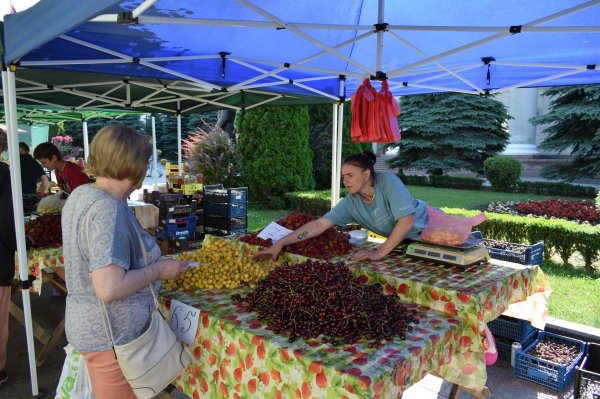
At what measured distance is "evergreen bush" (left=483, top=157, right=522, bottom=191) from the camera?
1560cm

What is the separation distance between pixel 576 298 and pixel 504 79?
272cm

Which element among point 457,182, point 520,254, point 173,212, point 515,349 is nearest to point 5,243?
point 173,212

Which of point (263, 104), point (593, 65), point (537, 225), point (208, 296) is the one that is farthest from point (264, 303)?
point (537, 225)

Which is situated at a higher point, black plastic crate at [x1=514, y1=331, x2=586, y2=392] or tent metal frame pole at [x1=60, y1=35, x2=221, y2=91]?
tent metal frame pole at [x1=60, y1=35, x2=221, y2=91]

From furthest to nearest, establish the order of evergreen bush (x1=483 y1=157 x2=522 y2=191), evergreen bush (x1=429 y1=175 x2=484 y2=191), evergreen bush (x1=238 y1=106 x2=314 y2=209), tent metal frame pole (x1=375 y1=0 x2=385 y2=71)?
evergreen bush (x1=429 y1=175 x2=484 y2=191) → evergreen bush (x1=483 y1=157 x2=522 y2=191) → evergreen bush (x1=238 y1=106 x2=314 y2=209) → tent metal frame pole (x1=375 y1=0 x2=385 y2=71)

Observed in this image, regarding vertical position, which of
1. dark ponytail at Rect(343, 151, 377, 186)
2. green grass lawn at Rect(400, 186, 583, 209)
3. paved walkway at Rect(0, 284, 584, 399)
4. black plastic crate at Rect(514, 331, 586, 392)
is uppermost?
dark ponytail at Rect(343, 151, 377, 186)

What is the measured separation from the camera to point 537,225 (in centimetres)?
650

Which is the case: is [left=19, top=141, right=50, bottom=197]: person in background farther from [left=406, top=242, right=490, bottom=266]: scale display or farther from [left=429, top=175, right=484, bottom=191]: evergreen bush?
[left=429, top=175, right=484, bottom=191]: evergreen bush

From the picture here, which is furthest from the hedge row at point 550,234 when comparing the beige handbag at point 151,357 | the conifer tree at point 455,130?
the conifer tree at point 455,130

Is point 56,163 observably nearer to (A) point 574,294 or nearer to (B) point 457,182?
(A) point 574,294

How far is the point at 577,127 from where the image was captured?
1432cm

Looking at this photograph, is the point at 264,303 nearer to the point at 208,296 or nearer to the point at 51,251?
the point at 208,296

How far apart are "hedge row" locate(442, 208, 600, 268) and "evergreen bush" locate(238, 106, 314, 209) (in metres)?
6.05

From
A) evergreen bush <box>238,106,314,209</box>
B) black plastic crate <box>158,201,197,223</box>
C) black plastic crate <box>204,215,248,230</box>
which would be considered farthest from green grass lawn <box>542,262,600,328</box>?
evergreen bush <box>238,106,314,209</box>
